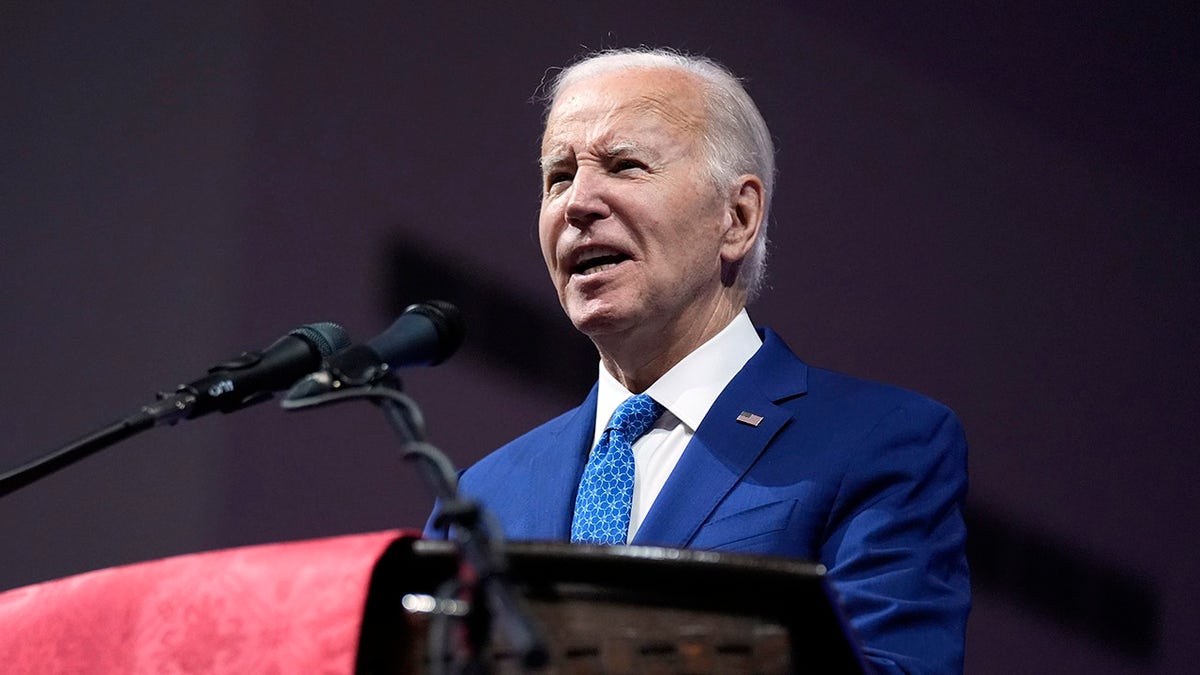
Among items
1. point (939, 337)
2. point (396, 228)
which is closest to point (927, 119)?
point (939, 337)

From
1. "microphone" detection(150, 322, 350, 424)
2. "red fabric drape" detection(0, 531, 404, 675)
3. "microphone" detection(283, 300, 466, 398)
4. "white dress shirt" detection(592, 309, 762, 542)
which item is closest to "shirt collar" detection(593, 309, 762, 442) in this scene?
"white dress shirt" detection(592, 309, 762, 542)

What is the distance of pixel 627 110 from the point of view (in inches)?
85.6

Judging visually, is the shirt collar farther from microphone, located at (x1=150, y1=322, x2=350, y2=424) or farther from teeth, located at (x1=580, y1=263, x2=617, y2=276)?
microphone, located at (x1=150, y1=322, x2=350, y2=424)

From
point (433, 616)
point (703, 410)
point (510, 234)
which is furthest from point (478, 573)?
point (510, 234)

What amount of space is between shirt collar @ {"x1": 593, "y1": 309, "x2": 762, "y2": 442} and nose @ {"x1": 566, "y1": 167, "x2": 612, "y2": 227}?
266 mm

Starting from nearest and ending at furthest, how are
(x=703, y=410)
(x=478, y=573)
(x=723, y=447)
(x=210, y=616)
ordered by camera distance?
(x=478, y=573)
(x=210, y=616)
(x=723, y=447)
(x=703, y=410)

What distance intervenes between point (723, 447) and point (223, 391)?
0.81 m

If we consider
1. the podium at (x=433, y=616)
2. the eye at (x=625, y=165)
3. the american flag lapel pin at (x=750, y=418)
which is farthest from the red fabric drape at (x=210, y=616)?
the eye at (x=625, y=165)

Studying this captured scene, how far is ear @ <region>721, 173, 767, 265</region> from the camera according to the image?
7.38ft

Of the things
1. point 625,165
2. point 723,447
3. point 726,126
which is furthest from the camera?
point 726,126

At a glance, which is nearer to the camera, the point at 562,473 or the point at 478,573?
the point at 478,573

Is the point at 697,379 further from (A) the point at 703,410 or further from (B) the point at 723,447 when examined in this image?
(B) the point at 723,447

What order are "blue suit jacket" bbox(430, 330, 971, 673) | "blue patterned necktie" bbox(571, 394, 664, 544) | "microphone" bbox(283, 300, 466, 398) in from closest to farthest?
"microphone" bbox(283, 300, 466, 398), "blue suit jacket" bbox(430, 330, 971, 673), "blue patterned necktie" bbox(571, 394, 664, 544)

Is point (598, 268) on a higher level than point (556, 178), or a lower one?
lower
